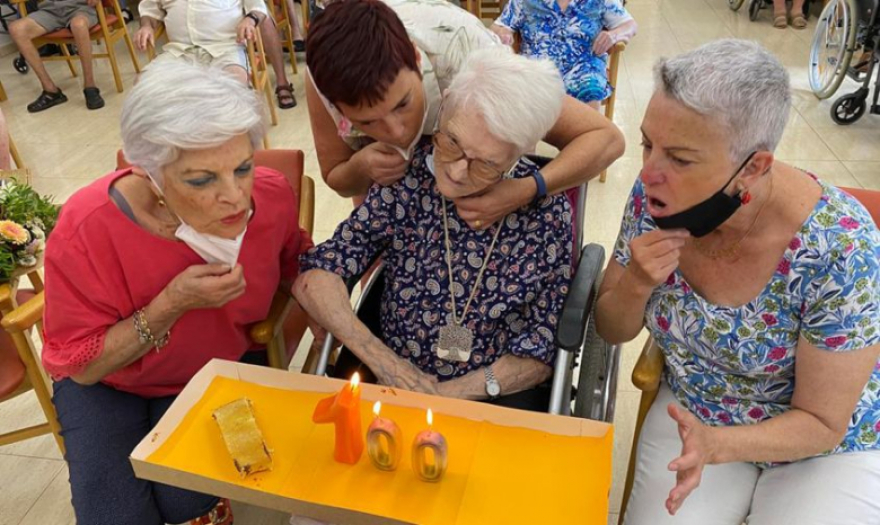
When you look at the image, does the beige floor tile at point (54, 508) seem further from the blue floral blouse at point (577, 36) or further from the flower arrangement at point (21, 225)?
the blue floral blouse at point (577, 36)

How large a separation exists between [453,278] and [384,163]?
343 mm

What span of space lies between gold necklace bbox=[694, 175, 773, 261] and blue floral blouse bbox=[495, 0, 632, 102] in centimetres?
205

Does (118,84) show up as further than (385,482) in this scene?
Yes

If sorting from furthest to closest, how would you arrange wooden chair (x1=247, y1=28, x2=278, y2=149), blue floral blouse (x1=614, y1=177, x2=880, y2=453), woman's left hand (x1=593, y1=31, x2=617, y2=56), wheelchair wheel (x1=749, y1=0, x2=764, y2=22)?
wheelchair wheel (x1=749, y1=0, x2=764, y2=22) → wooden chair (x1=247, y1=28, x2=278, y2=149) → woman's left hand (x1=593, y1=31, x2=617, y2=56) → blue floral blouse (x1=614, y1=177, x2=880, y2=453)

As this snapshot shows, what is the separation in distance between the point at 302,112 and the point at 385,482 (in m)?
4.35

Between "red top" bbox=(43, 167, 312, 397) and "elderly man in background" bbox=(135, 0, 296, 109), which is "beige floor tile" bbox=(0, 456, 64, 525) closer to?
"red top" bbox=(43, 167, 312, 397)

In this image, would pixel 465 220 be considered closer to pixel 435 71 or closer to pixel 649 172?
pixel 435 71

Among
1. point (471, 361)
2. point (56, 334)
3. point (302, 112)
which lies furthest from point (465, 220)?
point (302, 112)

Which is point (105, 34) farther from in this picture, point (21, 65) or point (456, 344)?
point (456, 344)

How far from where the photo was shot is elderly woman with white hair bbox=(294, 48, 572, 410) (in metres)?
1.62

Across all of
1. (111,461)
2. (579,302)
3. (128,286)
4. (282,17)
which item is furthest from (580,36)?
(282,17)

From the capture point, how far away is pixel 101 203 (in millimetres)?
1485

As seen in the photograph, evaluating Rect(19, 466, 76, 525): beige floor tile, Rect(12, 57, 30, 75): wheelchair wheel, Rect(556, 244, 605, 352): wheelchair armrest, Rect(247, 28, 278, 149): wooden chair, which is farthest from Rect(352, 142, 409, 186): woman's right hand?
Rect(12, 57, 30, 75): wheelchair wheel

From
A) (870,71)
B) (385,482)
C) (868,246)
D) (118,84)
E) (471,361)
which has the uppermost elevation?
(868,246)
